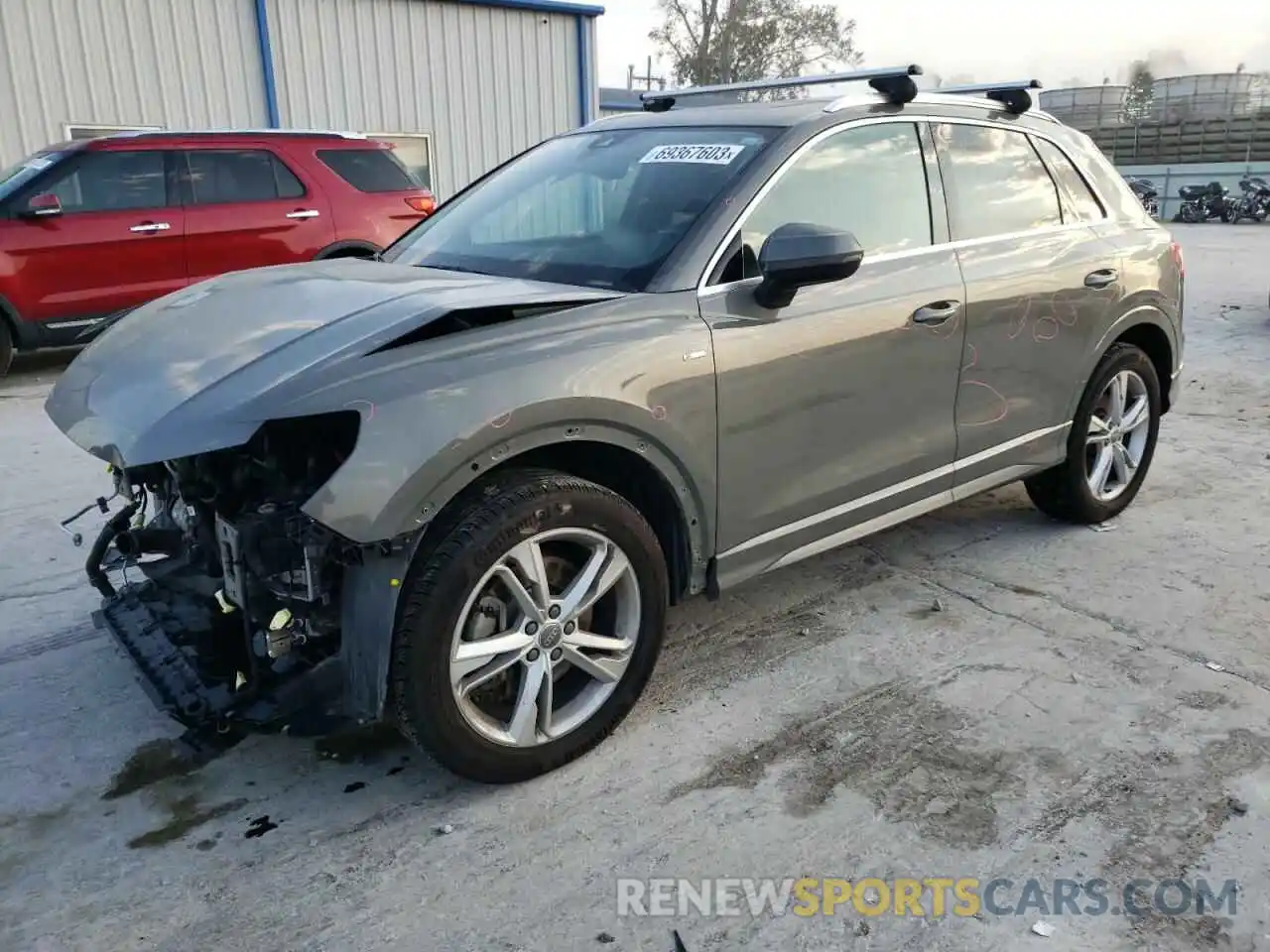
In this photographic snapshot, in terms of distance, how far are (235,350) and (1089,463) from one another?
3.79m

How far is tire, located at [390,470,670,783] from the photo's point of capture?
255cm

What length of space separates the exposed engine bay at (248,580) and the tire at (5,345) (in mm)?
6168

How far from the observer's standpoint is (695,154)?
11.5 feet

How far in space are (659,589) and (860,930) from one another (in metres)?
1.08

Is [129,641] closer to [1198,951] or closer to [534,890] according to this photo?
[534,890]

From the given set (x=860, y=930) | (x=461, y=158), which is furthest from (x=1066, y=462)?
(x=461, y=158)

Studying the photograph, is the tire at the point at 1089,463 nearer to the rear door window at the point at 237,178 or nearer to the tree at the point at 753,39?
the rear door window at the point at 237,178

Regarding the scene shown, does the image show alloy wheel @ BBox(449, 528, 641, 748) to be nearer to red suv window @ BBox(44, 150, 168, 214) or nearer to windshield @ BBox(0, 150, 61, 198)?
red suv window @ BBox(44, 150, 168, 214)

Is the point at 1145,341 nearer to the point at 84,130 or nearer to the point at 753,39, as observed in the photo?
the point at 84,130

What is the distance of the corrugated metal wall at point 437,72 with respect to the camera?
42.7ft

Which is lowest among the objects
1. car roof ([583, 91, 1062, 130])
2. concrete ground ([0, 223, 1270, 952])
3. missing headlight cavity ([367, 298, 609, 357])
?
concrete ground ([0, 223, 1270, 952])

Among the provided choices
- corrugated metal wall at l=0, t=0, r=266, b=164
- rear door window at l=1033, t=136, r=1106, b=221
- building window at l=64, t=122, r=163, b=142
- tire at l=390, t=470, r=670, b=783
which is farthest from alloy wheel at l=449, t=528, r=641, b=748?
corrugated metal wall at l=0, t=0, r=266, b=164

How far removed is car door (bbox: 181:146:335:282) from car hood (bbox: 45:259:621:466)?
573cm

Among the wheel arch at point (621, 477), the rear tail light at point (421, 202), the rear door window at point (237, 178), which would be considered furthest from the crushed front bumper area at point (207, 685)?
the rear tail light at point (421, 202)
